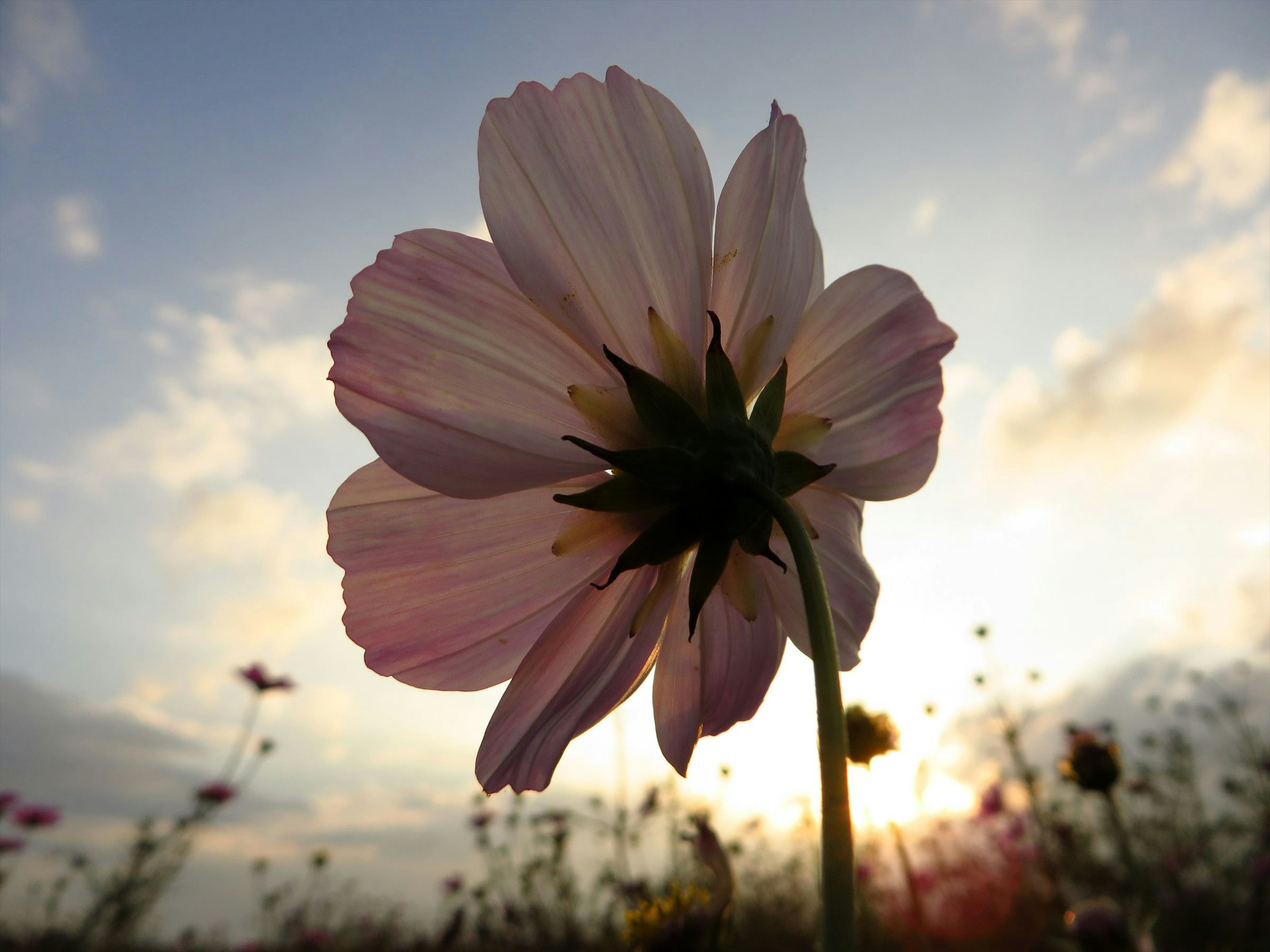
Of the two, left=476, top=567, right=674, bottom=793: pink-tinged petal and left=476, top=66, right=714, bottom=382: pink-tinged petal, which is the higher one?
left=476, top=66, right=714, bottom=382: pink-tinged petal

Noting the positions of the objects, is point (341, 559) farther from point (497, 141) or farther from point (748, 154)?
point (748, 154)

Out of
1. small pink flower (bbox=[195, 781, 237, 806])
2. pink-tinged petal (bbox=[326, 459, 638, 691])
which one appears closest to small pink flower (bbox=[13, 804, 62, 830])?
small pink flower (bbox=[195, 781, 237, 806])

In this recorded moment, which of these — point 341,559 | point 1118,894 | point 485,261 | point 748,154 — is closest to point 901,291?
point 748,154

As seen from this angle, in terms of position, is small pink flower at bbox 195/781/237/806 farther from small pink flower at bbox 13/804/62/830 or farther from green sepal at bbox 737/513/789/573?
green sepal at bbox 737/513/789/573

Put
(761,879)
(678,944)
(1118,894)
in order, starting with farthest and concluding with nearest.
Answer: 1. (761,879)
2. (1118,894)
3. (678,944)

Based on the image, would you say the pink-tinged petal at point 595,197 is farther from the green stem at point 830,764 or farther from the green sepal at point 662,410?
the green stem at point 830,764

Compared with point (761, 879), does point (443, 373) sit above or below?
below

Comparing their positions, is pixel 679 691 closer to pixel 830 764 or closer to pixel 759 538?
pixel 759 538
